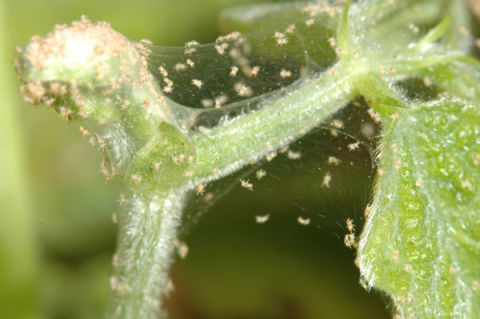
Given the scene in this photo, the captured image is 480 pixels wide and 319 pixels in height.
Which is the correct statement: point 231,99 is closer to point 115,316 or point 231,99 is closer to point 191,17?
point 115,316

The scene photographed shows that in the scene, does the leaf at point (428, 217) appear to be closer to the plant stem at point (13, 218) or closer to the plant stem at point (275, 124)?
the plant stem at point (275, 124)

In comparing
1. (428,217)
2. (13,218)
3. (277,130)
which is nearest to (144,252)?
(277,130)

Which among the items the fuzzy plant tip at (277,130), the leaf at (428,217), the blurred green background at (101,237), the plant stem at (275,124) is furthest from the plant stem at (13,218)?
the leaf at (428,217)

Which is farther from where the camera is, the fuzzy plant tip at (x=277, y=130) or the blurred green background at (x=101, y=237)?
the blurred green background at (x=101, y=237)

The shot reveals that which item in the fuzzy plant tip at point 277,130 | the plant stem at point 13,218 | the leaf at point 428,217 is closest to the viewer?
the fuzzy plant tip at point 277,130

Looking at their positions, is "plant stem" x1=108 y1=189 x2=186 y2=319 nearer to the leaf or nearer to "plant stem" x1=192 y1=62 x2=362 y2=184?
"plant stem" x1=192 y1=62 x2=362 y2=184

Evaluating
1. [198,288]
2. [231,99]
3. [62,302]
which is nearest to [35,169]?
[62,302]

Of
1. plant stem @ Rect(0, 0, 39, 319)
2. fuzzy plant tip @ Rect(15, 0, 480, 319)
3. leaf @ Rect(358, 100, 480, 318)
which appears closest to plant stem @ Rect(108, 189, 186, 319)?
fuzzy plant tip @ Rect(15, 0, 480, 319)
